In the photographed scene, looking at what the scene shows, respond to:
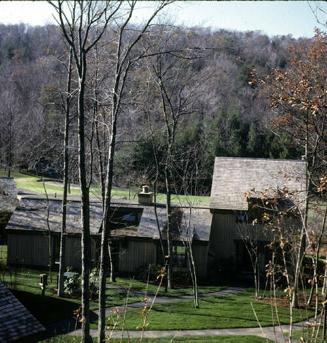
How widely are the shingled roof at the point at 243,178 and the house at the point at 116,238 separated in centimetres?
148

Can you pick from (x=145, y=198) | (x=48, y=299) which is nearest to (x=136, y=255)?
(x=145, y=198)

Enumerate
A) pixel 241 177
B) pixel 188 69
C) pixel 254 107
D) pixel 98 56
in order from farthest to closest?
pixel 254 107
pixel 241 177
pixel 188 69
pixel 98 56

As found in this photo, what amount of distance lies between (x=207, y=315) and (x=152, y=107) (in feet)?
57.5

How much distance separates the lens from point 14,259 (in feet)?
98.7

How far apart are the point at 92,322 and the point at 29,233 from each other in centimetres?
1206

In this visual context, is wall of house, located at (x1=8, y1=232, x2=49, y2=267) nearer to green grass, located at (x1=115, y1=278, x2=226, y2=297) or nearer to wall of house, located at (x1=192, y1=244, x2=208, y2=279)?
green grass, located at (x1=115, y1=278, x2=226, y2=297)

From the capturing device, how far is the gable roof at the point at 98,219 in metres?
29.7

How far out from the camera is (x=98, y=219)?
3077cm

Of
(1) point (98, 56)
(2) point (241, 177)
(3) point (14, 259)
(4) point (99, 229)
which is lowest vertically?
(3) point (14, 259)

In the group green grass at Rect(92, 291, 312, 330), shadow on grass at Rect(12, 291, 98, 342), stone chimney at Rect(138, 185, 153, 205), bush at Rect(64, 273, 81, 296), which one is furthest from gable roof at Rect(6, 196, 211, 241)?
shadow on grass at Rect(12, 291, 98, 342)

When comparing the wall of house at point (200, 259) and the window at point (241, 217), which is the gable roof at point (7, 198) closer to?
the wall of house at point (200, 259)

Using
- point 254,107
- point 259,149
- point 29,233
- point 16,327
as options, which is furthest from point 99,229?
point 254,107

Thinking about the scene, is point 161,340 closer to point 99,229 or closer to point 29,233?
point 99,229

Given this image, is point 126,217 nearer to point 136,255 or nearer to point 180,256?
point 136,255
